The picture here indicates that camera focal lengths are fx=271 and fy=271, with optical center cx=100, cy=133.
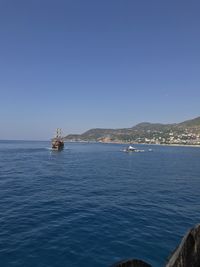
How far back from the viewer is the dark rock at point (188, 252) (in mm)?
4727

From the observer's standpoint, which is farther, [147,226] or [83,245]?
[147,226]

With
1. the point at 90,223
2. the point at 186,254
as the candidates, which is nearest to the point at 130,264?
the point at 186,254

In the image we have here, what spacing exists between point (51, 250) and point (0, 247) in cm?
360

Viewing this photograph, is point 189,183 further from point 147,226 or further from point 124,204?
point 147,226

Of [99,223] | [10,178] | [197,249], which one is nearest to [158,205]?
[99,223]

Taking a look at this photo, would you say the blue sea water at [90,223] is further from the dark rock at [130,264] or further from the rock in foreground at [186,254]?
the dark rock at [130,264]

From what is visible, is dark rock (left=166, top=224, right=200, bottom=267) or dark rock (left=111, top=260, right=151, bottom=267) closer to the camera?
dark rock (left=111, top=260, right=151, bottom=267)

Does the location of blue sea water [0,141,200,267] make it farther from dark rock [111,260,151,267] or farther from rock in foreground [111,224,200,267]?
dark rock [111,260,151,267]

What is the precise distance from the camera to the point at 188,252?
5109 millimetres

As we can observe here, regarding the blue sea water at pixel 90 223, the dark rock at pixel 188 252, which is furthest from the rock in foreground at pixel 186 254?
the blue sea water at pixel 90 223

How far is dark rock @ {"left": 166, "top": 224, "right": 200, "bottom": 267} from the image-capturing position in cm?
473

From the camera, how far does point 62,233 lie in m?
22.1

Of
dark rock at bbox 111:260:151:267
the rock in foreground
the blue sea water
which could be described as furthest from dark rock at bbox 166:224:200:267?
the blue sea water

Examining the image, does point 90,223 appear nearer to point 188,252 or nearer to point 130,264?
point 188,252
